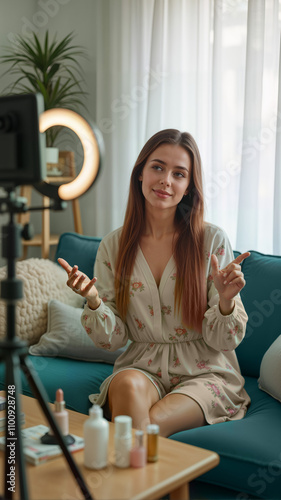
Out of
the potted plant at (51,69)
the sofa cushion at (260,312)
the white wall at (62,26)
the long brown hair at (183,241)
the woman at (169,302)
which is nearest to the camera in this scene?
the woman at (169,302)

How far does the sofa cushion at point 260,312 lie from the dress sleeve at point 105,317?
51 centimetres

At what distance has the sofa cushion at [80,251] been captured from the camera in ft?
9.16

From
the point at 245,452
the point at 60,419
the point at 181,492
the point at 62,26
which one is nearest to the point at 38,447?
the point at 60,419

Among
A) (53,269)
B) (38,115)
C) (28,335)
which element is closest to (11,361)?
(38,115)

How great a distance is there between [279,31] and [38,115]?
79.5 inches

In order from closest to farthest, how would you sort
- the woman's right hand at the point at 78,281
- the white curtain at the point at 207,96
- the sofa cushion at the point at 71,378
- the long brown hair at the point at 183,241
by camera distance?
the woman's right hand at the point at 78,281 → the long brown hair at the point at 183,241 → the sofa cushion at the point at 71,378 → the white curtain at the point at 207,96

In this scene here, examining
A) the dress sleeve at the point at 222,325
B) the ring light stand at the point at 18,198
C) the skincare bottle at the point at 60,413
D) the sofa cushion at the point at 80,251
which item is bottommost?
the skincare bottle at the point at 60,413

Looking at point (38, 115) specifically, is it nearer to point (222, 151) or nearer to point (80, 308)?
point (80, 308)

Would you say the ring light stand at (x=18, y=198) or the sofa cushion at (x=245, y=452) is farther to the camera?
the sofa cushion at (x=245, y=452)

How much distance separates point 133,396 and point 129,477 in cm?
52

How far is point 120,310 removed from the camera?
205 cm

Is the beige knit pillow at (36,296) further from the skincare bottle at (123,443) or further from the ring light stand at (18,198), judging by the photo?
the ring light stand at (18,198)

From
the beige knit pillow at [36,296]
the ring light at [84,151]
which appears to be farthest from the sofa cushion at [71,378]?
the ring light at [84,151]

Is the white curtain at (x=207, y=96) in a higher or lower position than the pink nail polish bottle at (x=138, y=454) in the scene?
higher
